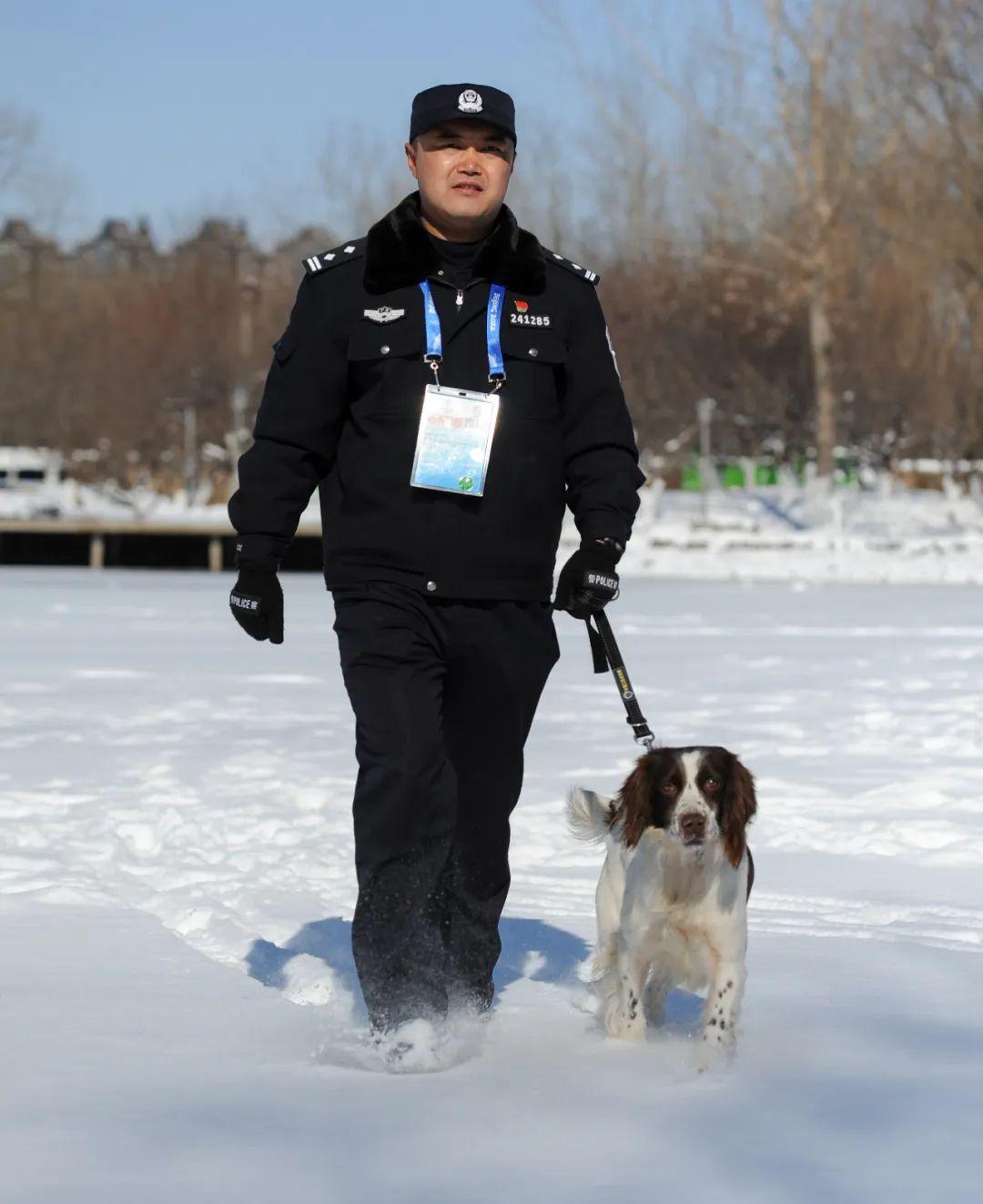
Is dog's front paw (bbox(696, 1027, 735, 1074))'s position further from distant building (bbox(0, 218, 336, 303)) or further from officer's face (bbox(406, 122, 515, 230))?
distant building (bbox(0, 218, 336, 303))

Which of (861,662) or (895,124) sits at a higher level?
(895,124)

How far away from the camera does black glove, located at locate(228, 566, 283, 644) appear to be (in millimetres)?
4410

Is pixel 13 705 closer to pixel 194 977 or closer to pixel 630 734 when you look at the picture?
pixel 630 734

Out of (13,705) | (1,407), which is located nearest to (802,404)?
(1,407)

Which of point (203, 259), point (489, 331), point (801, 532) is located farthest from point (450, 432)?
point (203, 259)

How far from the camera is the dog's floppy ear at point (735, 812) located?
14.5ft

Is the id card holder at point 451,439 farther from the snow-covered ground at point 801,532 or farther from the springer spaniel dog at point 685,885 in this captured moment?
the snow-covered ground at point 801,532

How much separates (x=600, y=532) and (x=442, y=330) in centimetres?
58

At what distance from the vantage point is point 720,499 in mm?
51438

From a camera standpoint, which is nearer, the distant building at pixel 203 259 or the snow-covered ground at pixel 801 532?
the snow-covered ground at pixel 801 532

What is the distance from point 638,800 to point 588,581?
19.5 inches

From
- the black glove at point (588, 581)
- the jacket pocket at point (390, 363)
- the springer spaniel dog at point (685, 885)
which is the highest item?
the jacket pocket at point (390, 363)

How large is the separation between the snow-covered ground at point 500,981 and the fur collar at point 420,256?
1651mm

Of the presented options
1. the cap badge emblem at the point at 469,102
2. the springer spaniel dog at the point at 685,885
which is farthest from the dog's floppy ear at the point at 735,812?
the cap badge emblem at the point at 469,102
